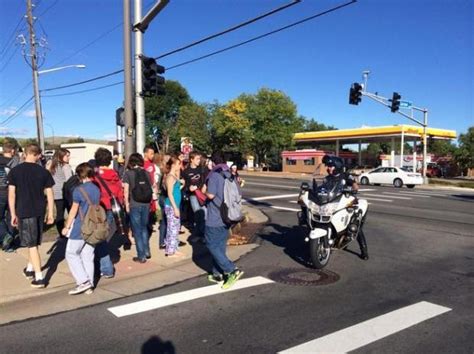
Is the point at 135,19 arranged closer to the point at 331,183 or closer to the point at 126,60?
the point at 126,60

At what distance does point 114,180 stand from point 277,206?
1051 cm

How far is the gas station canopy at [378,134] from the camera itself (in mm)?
50406

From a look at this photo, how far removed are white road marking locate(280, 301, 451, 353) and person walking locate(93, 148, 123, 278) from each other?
3226 millimetres

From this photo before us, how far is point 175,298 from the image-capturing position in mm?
5934

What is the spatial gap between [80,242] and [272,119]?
52576mm

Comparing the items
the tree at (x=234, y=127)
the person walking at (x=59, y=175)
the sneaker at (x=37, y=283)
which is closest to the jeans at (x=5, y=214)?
the person walking at (x=59, y=175)

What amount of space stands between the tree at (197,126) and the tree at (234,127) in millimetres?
3241

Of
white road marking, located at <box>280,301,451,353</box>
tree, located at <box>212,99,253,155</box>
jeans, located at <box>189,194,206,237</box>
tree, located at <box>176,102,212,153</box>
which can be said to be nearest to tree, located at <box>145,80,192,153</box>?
tree, located at <box>176,102,212,153</box>

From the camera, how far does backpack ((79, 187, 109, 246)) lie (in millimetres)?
5953

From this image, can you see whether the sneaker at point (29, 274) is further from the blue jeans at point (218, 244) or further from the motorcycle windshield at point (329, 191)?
the motorcycle windshield at point (329, 191)

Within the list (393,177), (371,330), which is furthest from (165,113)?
(371,330)

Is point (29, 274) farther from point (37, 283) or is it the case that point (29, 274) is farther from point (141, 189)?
point (141, 189)

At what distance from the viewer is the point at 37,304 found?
5.72m

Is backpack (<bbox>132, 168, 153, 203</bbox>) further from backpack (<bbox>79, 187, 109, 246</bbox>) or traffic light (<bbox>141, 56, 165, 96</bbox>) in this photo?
traffic light (<bbox>141, 56, 165, 96</bbox>)
